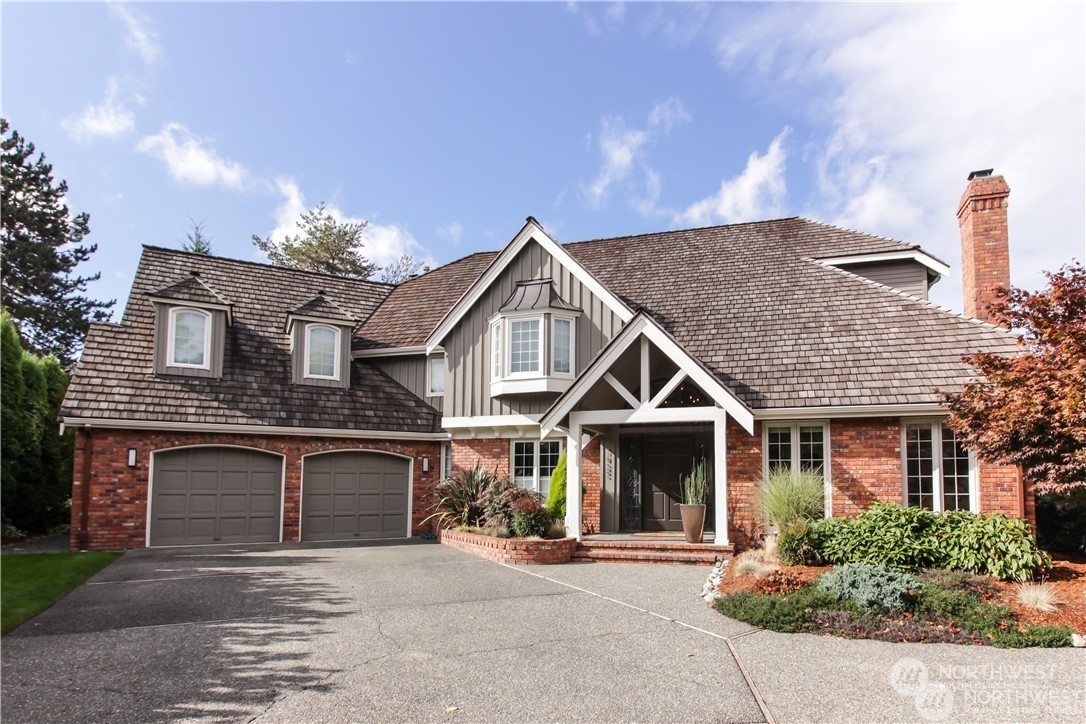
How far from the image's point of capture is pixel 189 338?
16.8 meters

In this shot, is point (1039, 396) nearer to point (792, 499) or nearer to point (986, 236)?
point (792, 499)

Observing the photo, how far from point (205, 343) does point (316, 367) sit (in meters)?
2.54

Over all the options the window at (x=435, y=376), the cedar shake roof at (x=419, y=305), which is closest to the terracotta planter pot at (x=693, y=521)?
the window at (x=435, y=376)

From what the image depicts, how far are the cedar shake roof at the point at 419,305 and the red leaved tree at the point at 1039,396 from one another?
1258 centimetres

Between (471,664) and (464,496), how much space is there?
31.0 ft

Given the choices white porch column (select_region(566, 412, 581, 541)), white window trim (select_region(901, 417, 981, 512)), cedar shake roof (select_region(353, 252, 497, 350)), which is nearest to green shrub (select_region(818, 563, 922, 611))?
white window trim (select_region(901, 417, 981, 512))

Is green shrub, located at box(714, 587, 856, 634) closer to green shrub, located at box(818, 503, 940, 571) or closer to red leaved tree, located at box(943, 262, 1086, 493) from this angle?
green shrub, located at box(818, 503, 940, 571)

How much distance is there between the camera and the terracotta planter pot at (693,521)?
44.7 feet

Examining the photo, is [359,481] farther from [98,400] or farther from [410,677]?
[410,677]

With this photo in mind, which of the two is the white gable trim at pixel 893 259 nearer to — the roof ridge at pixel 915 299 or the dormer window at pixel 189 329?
the roof ridge at pixel 915 299

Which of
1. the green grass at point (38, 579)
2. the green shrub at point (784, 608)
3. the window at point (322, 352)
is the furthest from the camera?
the window at point (322, 352)

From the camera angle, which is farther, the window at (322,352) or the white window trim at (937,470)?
the window at (322,352)

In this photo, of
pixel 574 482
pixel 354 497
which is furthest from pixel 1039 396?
pixel 354 497

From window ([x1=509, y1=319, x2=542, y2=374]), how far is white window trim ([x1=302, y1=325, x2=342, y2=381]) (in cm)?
462
